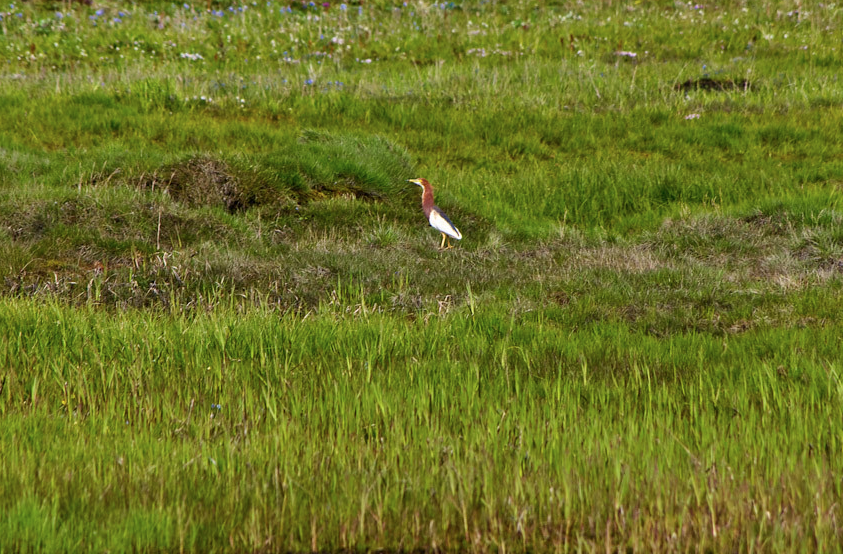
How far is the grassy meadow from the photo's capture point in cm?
→ 287

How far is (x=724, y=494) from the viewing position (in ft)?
9.20

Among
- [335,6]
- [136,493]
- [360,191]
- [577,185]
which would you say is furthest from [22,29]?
[136,493]

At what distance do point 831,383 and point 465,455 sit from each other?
1914 millimetres

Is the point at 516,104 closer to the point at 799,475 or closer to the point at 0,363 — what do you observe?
the point at 0,363

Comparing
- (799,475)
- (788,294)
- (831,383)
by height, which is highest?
(799,475)

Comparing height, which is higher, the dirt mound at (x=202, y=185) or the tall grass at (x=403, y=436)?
the tall grass at (x=403, y=436)

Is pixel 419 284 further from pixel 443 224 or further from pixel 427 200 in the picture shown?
pixel 427 200

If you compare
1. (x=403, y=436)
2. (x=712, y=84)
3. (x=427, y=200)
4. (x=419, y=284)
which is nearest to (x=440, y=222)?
(x=427, y=200)

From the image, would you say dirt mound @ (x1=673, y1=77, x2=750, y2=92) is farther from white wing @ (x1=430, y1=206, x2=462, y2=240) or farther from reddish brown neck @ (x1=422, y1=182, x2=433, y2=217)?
white wing @ (x1=430, y1=206, x2=462, y2=240)

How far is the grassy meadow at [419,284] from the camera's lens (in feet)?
9.42

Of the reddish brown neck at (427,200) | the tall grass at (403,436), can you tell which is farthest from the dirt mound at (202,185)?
the tall grass at (403,436)

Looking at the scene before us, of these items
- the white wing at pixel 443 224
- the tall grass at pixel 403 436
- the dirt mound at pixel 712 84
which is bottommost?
the white wing at pixel 443 224

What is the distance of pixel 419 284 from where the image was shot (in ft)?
22.7

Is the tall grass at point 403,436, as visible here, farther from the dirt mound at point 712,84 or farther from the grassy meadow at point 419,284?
the dirt mound at point 712,84
